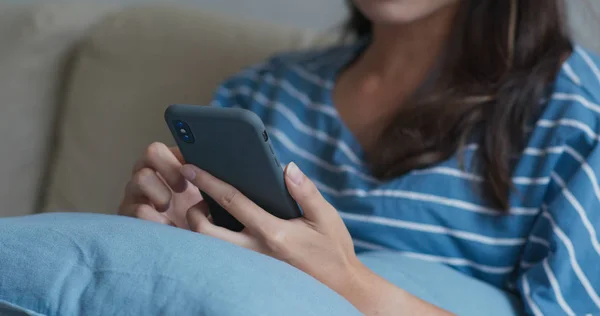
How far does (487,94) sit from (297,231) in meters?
0.37

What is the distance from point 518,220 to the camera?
801 mm

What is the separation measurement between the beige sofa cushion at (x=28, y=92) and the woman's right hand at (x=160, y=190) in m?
0.57

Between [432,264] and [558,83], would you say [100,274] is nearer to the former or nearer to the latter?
[432,264]

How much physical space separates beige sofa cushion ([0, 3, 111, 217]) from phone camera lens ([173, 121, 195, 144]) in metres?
0.75

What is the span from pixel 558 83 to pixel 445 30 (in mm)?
198

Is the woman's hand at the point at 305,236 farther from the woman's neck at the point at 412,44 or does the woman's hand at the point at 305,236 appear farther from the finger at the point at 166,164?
the woman's neck at the point at 412,44

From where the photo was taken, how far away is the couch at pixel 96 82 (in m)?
1.19

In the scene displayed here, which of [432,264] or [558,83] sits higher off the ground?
[558,83]

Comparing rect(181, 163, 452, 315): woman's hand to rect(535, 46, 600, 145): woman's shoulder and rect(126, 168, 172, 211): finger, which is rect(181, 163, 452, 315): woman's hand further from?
rect(535, 46, 600, 145): woman's shoulder

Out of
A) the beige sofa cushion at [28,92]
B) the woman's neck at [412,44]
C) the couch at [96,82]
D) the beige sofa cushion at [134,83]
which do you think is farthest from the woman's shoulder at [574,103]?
the beige sofa cushion at [28,92]

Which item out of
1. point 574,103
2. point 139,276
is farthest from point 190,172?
point 574,103

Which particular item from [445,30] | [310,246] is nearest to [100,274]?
[310,246]

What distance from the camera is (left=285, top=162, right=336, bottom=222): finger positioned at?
0.61 meters

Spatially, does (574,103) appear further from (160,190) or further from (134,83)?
(134,83)
